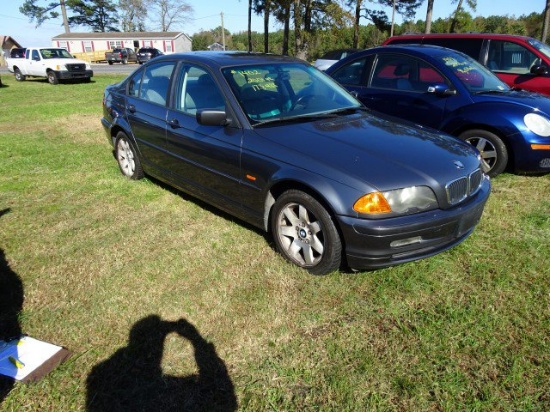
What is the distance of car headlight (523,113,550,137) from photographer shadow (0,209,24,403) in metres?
5.18

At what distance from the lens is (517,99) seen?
4.86 meters

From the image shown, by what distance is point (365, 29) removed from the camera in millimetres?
47719

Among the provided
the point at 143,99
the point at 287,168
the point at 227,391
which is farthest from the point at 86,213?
the point at 227,391

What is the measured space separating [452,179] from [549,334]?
43.6 inches

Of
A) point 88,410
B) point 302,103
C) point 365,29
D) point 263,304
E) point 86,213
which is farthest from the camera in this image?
point 365,29

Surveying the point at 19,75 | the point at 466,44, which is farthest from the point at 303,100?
the point at 19,75

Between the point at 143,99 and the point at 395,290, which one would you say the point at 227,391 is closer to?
the point at 395,290

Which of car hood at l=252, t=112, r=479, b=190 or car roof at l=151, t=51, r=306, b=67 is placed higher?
car roof at l=151, t=51, r=306, b=67

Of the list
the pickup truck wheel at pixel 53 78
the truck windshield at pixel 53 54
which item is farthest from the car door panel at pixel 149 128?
the truck windshield at pixel 53 54

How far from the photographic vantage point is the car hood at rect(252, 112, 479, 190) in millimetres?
2738

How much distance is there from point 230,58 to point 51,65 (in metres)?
18.5

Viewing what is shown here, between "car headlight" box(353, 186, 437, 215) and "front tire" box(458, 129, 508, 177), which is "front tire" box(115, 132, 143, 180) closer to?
"car headlight" box(353, 186, 437, 215)

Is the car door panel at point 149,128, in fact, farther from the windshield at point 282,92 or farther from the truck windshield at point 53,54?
the truck windshield at point 53,54

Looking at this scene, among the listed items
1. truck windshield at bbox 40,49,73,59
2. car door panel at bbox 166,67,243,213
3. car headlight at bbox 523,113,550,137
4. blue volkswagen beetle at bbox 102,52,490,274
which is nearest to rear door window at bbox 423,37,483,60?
car headlight at bbox 523,113,550,137
